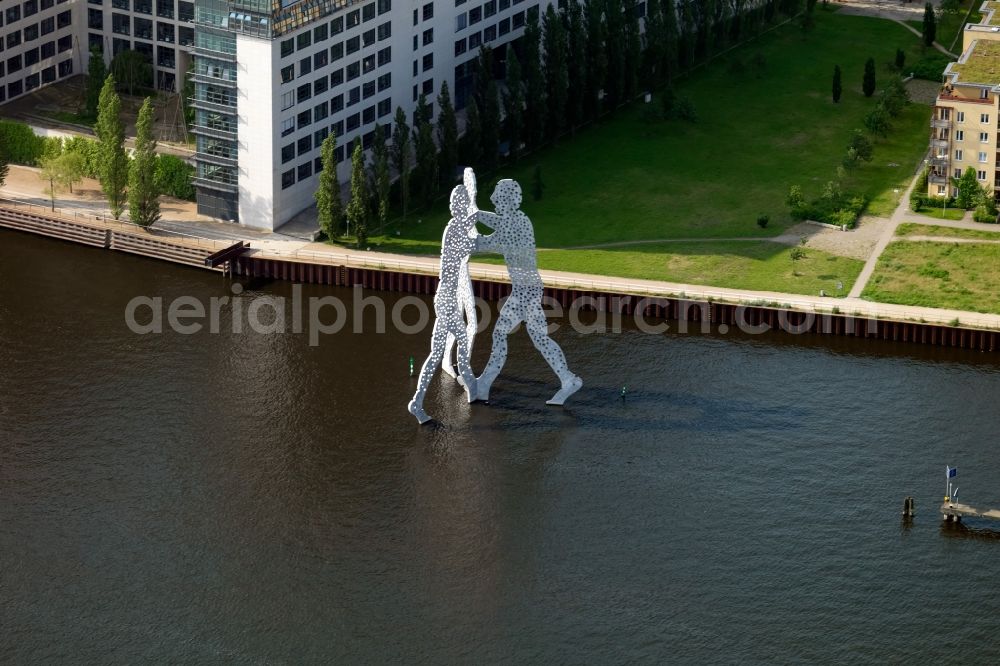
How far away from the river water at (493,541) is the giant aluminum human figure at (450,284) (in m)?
4.38

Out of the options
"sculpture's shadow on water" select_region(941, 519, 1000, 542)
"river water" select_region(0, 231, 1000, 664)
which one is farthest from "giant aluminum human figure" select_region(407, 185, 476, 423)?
"sculpture's shadow on water" select_region(941, 519, 1000, 542)

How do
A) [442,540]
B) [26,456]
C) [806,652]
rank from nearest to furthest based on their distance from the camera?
1. [806,652]
2. [442,540]
3. [26,456]

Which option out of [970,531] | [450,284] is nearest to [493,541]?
[450,284]

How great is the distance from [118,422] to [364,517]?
28.9 meters

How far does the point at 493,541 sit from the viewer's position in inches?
7106

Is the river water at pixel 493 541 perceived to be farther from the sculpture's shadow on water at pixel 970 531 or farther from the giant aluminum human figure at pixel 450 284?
the giant aluminum human figure at pixel 450 284

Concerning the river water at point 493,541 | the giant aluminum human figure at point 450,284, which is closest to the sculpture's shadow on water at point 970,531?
the river water at point 493,541

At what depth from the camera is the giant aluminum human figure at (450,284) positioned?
195 meters

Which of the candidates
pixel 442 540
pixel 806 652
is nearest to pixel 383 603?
pixel 442 540

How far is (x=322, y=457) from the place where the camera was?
193500mm

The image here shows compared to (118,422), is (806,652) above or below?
below

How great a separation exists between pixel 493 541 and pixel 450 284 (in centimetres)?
2808

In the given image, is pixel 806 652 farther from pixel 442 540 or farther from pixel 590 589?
pixel 442 540

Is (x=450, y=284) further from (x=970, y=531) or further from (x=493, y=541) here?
(x=970, y=531)
